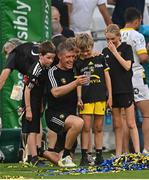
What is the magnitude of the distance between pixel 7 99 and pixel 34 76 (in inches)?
83.7

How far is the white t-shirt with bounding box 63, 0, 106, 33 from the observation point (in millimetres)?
15672

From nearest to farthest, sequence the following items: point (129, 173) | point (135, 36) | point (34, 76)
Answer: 1. point (129, 173)
2. point (34, 76)
3. point (135, 36)

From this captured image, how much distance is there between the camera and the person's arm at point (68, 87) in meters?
11.7

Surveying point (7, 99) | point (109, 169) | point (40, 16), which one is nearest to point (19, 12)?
point (40, 16)

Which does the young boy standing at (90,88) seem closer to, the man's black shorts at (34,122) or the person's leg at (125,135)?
the man's black shorts at (34,122)

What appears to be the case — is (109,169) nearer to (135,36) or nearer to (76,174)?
(76,174)

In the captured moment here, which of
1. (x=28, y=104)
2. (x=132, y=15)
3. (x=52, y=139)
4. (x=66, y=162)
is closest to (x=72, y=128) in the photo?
(x=66, y=162)

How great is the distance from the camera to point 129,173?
10.6m

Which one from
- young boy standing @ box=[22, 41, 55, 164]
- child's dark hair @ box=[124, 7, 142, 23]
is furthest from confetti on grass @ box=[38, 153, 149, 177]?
child's dark hair @ box=[124, 7, 142, 23]

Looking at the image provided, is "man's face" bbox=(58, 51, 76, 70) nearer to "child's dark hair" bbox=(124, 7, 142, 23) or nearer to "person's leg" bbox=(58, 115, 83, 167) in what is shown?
"person's leg" bbox=(58, 115, 83, 167)

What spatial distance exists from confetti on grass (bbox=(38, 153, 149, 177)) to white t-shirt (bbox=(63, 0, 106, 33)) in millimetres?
4432

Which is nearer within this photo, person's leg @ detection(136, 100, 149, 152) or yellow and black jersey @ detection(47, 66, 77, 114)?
yellow and black jersey @ detection(47, 66, 77, 114)

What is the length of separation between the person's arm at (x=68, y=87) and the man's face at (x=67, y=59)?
0.32 m

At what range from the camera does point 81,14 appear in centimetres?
1569
